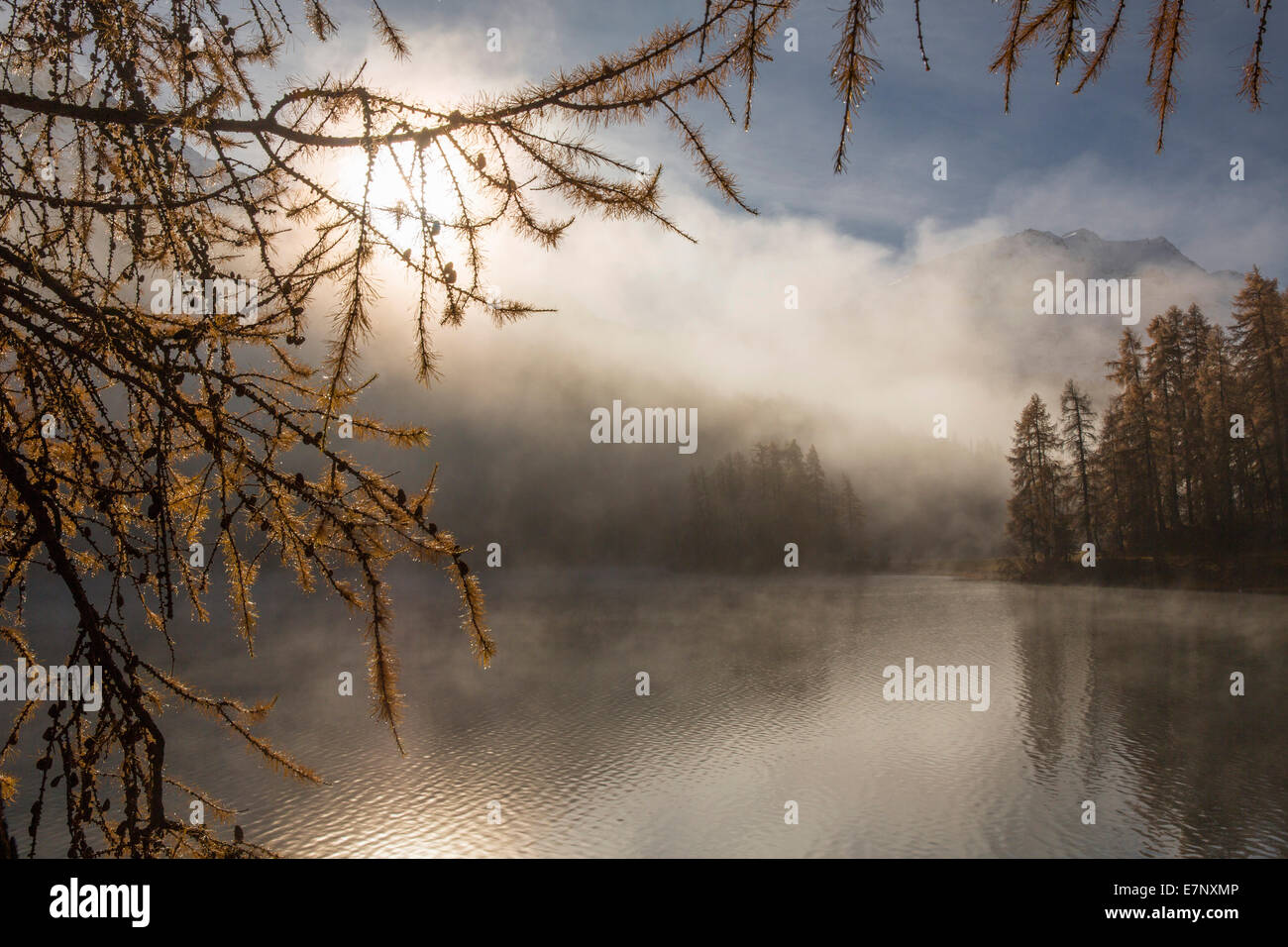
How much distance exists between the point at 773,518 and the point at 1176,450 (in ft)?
110

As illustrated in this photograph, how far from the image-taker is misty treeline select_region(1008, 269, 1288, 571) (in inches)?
1198

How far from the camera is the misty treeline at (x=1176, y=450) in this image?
30438mm

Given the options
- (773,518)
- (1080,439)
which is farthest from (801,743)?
(773,518)

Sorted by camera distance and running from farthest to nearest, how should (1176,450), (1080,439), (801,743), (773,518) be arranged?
(773,518) → (1080,439) → (1176,450) → (801,743)

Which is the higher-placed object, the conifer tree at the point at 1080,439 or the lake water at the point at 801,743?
the conifer tree at the point at 1080,439

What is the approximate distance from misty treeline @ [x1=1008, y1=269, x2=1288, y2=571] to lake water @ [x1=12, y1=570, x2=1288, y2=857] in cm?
375

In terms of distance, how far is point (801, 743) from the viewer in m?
17.9

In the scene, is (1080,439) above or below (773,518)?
above

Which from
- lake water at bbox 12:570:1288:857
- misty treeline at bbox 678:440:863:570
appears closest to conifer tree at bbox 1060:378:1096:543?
lake water at bbox 12:570:1288:857

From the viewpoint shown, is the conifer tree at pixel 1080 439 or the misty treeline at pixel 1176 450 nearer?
the misty treeline at pixel 1176 450

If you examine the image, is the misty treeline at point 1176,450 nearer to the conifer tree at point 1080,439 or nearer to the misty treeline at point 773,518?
the conifer tree at point 1080,439

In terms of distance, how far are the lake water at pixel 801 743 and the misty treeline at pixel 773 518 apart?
28775 millimetres

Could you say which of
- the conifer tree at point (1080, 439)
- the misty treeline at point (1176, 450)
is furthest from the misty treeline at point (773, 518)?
the conifer tree at point (1080, 439)

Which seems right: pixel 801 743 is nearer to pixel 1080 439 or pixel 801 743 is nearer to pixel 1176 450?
pixel 1176 450
